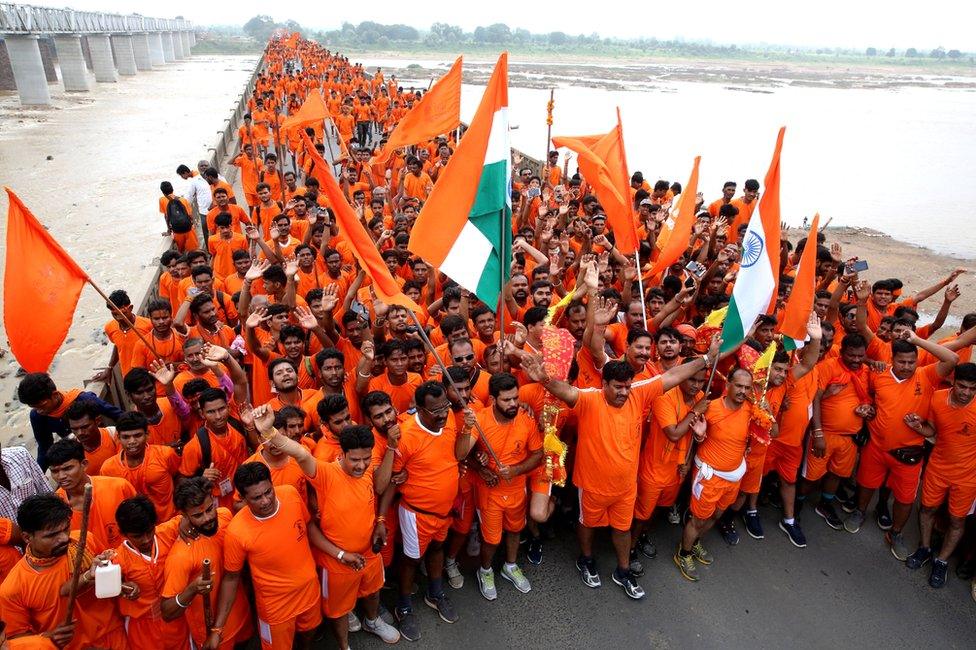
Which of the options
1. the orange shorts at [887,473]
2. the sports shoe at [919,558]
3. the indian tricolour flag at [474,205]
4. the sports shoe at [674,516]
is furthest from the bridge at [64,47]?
the sports shoe at [919,558]

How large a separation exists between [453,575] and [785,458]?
2679 millimetres

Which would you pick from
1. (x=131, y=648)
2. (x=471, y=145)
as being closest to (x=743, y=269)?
(x=471, y=145)

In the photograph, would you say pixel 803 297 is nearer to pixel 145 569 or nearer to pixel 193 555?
pixel 193 555

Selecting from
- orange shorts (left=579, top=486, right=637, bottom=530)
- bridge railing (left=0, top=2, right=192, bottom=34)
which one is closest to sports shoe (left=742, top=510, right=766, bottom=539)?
orange shorts (left=579, top=486, right=637, bottom=530)

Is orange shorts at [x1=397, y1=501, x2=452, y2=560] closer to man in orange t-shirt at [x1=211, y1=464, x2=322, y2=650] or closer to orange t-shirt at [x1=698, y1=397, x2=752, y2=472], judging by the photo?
man in orange t-shirt at [x1=211, y1=464, x2=322, y2=650]

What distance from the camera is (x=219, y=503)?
3936 mm

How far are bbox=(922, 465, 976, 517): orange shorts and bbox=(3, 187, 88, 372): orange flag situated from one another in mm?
5886

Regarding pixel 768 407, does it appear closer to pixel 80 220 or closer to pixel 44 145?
pixel 80 220

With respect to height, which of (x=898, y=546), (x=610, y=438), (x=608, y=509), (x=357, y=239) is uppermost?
A: (x=357, y=239)

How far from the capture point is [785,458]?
4.84 metres

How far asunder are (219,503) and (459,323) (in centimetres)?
201

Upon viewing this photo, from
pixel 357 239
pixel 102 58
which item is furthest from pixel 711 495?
pixel 102 58

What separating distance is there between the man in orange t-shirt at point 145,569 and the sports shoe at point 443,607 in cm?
151

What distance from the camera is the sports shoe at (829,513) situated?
501cm
